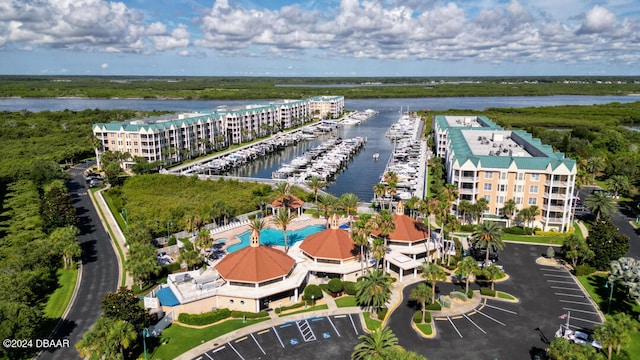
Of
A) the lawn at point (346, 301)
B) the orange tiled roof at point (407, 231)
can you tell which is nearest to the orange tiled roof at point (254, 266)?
the lawn at point (346, 301)

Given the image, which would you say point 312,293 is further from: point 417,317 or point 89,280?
point 89,280

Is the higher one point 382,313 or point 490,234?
point 490,234

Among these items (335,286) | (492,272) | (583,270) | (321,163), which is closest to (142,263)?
(335,286)

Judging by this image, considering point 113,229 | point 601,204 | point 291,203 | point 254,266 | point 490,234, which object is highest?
point 490,234

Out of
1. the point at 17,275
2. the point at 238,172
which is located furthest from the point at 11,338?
the point at 238,172

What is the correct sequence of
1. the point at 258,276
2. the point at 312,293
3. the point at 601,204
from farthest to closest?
the point at 601,204 → the point at 312,293 → the point at 258,276

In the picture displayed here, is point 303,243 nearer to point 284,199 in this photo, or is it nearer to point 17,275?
point 284,199

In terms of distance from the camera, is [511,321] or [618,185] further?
[618,185]

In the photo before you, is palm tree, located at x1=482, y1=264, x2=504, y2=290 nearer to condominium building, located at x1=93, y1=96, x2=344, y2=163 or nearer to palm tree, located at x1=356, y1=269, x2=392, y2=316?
palm tree, located at x1=356, y1=269, x2=392, y2=316

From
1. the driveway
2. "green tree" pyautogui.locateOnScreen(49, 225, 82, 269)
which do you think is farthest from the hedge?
"green tree" pyautogui.locateOnScreen(49, 225, 82, 269)
